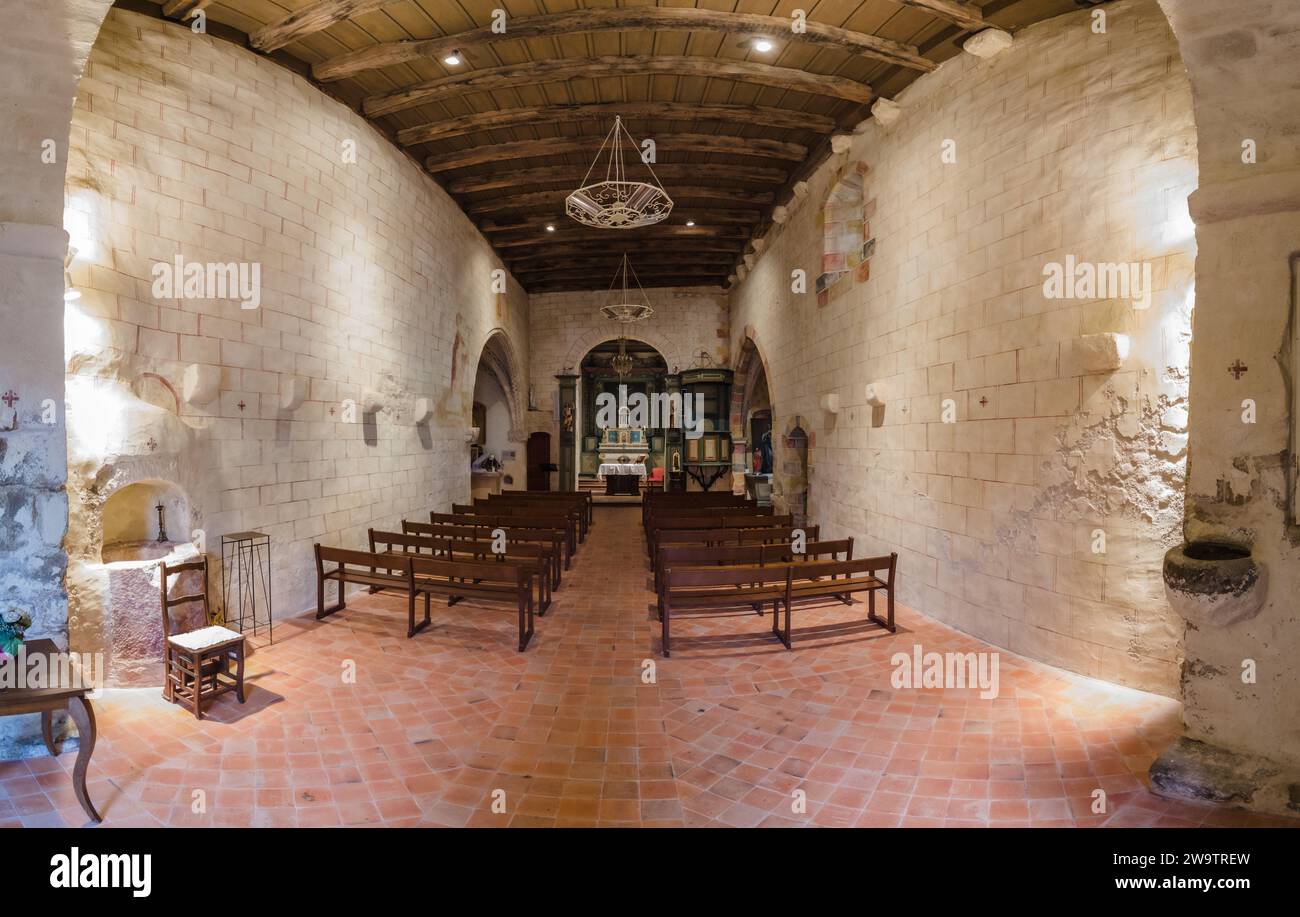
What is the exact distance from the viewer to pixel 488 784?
8.02 ft

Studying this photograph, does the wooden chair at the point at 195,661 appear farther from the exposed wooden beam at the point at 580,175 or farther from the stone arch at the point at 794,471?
the stone arch at the point at 794,471

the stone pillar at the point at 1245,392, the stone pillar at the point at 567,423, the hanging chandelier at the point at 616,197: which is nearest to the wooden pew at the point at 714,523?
the hanging chandelier at the point at 616,197

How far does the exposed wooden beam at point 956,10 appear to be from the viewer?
4.01m

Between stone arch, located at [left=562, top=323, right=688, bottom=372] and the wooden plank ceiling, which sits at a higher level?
the wooden plank ceiling

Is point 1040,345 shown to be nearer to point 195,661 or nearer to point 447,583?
point 447,583

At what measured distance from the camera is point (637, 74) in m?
5.24

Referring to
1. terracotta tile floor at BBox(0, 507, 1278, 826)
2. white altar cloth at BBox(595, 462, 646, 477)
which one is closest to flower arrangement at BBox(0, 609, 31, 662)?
terracotta tile floor at BBox(0, 507, 1278, 826)

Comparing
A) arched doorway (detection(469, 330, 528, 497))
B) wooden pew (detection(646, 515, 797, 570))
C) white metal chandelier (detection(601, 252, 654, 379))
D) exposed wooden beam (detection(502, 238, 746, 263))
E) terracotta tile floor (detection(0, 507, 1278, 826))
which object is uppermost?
exposed wooden beam (detection(502, 238, 746, 263))

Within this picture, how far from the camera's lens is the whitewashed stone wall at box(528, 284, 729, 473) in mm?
13797

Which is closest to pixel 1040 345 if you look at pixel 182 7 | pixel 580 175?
pixel 580 175

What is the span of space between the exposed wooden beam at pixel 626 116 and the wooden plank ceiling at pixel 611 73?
16mm

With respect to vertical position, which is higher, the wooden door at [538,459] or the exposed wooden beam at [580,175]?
the exposed wooden beam at [580,175]

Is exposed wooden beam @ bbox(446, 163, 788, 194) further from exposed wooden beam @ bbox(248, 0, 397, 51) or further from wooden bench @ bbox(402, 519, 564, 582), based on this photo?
wooden bench @ bbox(402, 519, 564, 582)

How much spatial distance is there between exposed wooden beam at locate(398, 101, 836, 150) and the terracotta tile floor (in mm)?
5540
